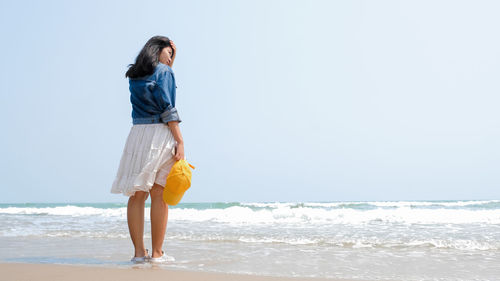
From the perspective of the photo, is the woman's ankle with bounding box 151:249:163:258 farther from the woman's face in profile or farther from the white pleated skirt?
the woman's face in profile

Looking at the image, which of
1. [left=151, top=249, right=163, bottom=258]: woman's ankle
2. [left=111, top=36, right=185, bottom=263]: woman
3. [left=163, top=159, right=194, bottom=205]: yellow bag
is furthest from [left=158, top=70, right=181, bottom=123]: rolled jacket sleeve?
[left=151, top=249, right=163, bottom=258]: woman's ankle

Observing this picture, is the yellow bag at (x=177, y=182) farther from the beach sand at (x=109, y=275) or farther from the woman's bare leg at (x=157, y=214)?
the beach sand at (x=109, y=275)

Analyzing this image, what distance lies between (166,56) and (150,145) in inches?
28.1

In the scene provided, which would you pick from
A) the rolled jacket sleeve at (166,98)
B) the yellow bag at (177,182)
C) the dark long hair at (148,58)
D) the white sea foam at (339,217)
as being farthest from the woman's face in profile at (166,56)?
the white sea foam at (339,217)

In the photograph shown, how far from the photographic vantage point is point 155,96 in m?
3.12

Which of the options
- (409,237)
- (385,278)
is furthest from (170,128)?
(409,237)

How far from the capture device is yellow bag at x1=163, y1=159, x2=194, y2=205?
3031mm

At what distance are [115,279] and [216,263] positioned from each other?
1.11 m

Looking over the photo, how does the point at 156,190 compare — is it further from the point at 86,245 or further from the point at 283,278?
the point at 86,245

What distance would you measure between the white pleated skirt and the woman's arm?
0.03 metres

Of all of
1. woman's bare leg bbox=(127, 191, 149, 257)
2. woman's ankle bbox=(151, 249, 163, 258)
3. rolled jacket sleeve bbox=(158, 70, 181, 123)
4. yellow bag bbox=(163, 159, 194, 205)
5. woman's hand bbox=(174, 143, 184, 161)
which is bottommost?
woman's ankle bbox=(151, 249, 163, 258)

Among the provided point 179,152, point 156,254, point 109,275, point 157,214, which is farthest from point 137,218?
point 109,275

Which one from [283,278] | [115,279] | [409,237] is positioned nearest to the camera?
[115,279]

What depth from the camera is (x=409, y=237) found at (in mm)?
5410
